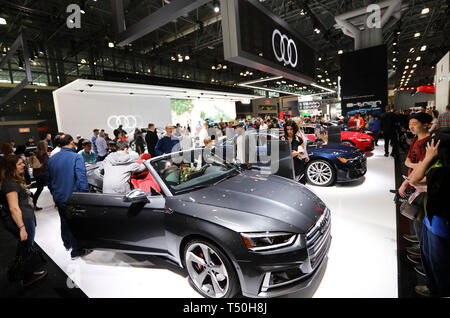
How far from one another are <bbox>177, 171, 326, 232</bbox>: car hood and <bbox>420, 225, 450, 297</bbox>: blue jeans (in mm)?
812

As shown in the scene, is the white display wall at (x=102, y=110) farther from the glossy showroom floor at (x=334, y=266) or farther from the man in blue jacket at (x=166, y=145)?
the glossy showroom floor at (x=334, y=266)

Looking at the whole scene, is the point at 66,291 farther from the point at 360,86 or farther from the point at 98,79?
the point at 360,86

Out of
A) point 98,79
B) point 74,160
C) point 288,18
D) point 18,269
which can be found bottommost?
point 18,269

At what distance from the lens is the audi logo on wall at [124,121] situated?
49.0 feet

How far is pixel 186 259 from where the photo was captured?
7.29ft

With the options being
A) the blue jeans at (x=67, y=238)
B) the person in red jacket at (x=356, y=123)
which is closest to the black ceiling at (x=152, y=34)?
the person in red jacket at (x=356, y=123)

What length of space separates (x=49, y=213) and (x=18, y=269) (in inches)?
114

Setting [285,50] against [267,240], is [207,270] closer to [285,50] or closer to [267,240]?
[267,240]

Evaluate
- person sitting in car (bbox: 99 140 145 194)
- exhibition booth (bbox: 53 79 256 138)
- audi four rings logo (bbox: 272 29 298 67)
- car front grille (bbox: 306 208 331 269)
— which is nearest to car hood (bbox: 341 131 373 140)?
audi four rings logo (bbox: 272 29 298 67)

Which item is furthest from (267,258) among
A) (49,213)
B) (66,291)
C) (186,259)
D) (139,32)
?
(49,213)

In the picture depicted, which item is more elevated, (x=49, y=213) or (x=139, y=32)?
(x=139, y=32)

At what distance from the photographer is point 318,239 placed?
2.07 m

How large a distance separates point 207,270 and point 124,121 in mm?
15500

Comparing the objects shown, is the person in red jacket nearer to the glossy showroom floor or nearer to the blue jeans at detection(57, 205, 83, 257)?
the glossy showroom floor
